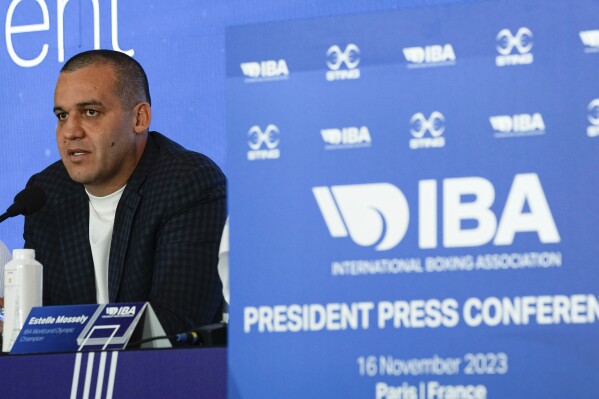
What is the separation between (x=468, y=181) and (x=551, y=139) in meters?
0.09

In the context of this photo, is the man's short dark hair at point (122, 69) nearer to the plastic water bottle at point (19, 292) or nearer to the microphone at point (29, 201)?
the microphone at point (29, 201)

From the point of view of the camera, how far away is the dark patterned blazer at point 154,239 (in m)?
2.42

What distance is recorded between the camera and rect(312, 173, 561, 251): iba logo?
1038 mm

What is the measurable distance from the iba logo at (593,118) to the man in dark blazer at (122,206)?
4.83 feet

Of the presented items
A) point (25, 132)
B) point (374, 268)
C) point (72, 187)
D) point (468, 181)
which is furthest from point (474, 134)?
point (25, 132)

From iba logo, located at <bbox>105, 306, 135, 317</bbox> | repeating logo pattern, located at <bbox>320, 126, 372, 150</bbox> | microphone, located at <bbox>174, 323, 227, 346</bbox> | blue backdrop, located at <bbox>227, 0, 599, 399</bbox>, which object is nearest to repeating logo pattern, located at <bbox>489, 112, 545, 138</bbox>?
blue backdrop, located at <bbox>227, 0, 599, 399</bbox>

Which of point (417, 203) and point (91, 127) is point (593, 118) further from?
→ point (91, 127)

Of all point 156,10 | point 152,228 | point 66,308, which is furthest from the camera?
point 156,10

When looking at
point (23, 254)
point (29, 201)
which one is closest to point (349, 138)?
point (23, 254)

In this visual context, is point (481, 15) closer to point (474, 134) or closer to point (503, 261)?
point (474, 134)

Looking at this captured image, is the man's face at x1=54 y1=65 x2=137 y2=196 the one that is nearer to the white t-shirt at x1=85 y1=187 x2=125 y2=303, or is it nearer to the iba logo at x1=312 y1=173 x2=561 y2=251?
the white t-shirt at x1=85 y1=187 x2=125 y2=303

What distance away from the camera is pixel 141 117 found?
2.83 meters

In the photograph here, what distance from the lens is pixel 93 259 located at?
2.67 metres

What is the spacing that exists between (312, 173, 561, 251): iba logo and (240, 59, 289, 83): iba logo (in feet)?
0.41
